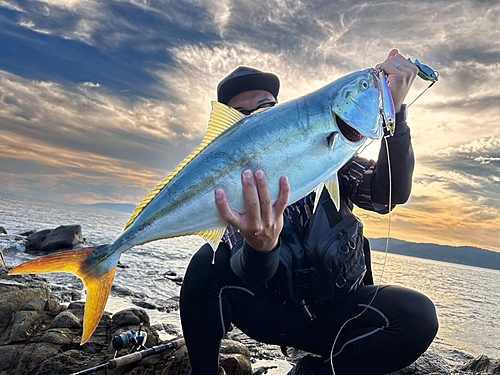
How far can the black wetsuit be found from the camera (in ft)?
10.1

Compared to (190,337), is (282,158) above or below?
above

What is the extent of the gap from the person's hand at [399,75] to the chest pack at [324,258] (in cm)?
116

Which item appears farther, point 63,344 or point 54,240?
point 54,240

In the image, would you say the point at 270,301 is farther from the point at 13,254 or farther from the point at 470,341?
the point at 13,254

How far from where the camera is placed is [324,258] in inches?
126

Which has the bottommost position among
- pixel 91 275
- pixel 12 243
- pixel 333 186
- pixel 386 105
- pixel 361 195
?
pixel 12 243

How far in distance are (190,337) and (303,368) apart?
1.07 metres

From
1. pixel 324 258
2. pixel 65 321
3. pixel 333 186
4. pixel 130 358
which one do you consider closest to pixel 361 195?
pixel 324 258

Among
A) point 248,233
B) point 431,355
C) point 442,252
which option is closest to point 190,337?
point 248,233

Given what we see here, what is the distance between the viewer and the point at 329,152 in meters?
2.36

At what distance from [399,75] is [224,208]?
1.55 m

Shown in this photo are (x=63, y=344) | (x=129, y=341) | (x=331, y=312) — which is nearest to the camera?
(x=331, y=312)

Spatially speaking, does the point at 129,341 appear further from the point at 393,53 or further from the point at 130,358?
the point at 393,53

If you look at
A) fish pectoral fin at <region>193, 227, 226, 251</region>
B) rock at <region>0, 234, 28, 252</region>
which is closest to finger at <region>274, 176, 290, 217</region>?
fish pectoral fin at <region>193, 227, 226, 251</region>
